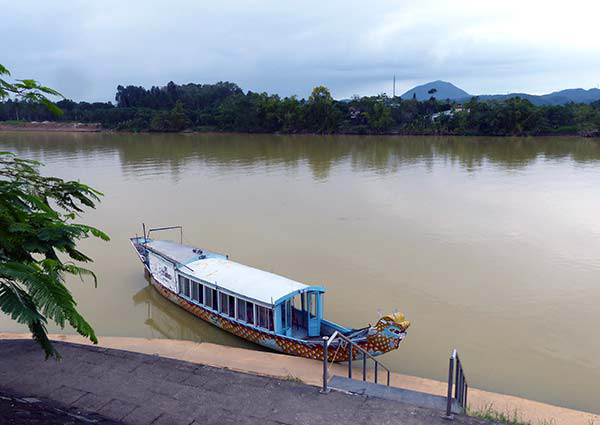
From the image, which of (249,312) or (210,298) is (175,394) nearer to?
(249,312)

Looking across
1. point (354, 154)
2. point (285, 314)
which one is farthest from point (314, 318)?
point (354, 154)

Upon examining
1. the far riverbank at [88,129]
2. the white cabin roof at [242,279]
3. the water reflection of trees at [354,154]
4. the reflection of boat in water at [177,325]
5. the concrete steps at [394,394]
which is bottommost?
the reflection of boat in water at [177,325]

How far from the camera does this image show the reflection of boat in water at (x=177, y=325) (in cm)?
1290

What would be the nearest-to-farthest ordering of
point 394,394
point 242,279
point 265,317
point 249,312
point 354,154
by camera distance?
point 394,394 < point 265,317 < point 249,312 < point 242,279 < point 354,154

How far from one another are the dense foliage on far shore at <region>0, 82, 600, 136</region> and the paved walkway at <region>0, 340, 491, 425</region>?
7079cm

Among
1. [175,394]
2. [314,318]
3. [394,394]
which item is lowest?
[314,318]

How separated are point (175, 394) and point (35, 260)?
3.46 metres

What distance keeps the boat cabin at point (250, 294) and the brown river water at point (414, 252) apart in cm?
103

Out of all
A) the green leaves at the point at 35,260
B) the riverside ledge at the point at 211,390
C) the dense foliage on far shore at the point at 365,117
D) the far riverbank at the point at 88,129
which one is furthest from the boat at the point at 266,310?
the far riverbank at the point at 88,129

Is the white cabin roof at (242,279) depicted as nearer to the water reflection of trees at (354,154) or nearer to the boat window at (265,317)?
the boat window at (265,317)

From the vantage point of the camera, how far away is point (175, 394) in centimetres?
750

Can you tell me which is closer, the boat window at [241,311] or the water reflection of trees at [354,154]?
the boat window at [241,311]

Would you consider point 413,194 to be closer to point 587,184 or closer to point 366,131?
point 587,184

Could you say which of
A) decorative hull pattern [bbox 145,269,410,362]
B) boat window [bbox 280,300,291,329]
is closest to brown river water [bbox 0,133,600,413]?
decorative hull pattern [bbox 145,269,410,362]
